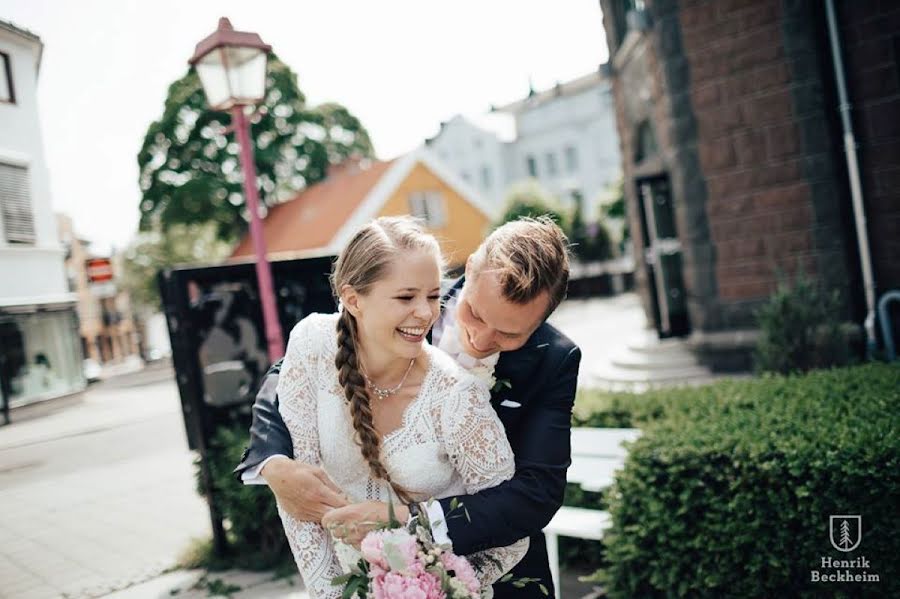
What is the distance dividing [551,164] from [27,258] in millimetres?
41710

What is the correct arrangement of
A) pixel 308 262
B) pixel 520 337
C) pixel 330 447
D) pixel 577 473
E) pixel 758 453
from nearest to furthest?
pixel 330 447, pixel 520 337, pixel 758 453, pixel 577 473, pixel 308 262

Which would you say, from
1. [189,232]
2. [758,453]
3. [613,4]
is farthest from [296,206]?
[758,453]

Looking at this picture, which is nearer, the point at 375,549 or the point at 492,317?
the point at 375,549

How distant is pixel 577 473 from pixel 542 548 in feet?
7.19

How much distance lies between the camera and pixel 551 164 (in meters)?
43.5

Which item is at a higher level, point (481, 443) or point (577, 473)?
point (481, 443)

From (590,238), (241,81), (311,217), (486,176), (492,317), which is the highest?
(486,176)

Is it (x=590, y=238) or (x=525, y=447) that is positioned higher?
(x=590, y=238)

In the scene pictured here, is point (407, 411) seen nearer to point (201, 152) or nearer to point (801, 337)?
point (801, 337)

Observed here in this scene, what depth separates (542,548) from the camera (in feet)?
7.41

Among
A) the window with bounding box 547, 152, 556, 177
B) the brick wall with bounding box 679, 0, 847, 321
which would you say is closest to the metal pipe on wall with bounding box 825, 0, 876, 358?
the brick wall with bounding box 679, 0, 847, 321

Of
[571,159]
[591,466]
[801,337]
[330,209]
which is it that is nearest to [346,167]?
[330,209]

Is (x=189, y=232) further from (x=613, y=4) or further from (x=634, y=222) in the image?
(x=613, y=4)

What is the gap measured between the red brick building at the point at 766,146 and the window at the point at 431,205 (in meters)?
16.9
